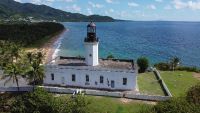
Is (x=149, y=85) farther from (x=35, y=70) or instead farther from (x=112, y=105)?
(x=35, y=70)

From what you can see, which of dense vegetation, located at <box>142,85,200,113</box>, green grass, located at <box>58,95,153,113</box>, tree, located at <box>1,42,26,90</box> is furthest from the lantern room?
dense vegetation, located at <box>142,85,200,113</box>

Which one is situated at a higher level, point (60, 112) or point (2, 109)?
point (60, 112)

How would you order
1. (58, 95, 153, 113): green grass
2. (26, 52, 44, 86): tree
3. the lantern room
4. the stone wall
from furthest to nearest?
1. the lantern room
2. (26, 52, 44, 86): tree
3. the stone wall
4. (58, 95, 153, 113): green grass

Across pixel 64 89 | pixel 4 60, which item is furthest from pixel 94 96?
pixel 4 60

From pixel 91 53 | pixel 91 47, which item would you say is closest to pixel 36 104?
pixel 91 53

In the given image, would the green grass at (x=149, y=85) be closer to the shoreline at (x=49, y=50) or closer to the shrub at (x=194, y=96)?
the shrub at (x=194, y=96)

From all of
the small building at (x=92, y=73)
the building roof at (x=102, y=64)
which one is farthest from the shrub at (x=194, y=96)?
the building roof at (x=102, y=64)

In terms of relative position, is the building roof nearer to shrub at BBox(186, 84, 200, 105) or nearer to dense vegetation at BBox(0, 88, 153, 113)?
dense vegetation at BBox(0, 88, 153, 113)

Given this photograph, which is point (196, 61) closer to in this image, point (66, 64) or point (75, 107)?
point (66, 64)
